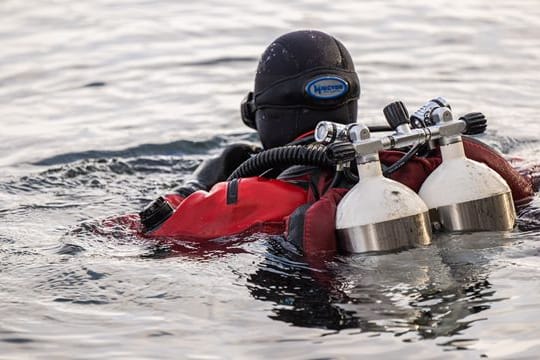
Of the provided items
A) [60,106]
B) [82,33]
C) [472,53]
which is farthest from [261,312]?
[82,33]

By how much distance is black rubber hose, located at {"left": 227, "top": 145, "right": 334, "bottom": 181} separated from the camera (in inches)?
173

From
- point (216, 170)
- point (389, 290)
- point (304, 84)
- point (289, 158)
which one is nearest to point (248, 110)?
point (304, 84)

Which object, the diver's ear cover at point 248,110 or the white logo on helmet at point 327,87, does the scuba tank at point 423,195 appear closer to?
the white logo on helmet at point 327,87

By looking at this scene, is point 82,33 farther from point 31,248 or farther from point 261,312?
point 261,312

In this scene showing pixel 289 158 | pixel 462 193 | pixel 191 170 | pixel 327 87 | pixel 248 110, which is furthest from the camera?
pixel 191 170

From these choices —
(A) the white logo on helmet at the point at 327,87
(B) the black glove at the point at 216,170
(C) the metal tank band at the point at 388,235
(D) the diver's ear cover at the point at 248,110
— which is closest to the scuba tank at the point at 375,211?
(C) the metal tank band at the point at 388,235

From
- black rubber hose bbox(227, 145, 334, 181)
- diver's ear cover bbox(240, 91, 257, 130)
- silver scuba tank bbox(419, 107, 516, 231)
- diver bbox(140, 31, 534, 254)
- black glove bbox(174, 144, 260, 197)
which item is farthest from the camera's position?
black glove bbox(174, 144, 260, 197)

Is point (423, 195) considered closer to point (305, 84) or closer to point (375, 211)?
point (375, 211)

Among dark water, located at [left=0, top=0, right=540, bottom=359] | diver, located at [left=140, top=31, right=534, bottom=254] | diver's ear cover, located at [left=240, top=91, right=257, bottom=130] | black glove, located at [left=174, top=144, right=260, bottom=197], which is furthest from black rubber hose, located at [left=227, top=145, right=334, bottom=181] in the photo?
black glove, located at [left=174, top=144, right=260, bottom=197]

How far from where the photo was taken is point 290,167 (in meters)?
4.79

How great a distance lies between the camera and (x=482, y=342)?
146 inches

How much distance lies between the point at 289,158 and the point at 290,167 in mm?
326

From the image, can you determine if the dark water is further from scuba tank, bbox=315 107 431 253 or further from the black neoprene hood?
the black neoprene hood

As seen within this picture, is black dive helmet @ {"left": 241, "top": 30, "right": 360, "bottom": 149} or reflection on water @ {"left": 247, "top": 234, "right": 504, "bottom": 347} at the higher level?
black dive helmet @ {"left": 241, "top": 30, "right": 360, "bottom": 149}
